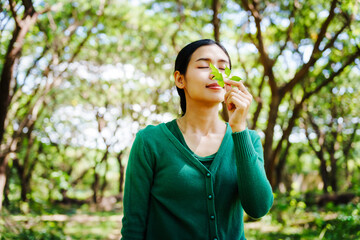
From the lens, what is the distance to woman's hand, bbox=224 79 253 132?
5.82 ft

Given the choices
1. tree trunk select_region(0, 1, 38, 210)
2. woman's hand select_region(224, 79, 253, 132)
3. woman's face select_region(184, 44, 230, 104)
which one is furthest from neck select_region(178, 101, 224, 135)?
tree trunk select_region(0, 1, 38, 210)

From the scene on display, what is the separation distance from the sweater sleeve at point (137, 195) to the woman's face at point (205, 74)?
1.50ft

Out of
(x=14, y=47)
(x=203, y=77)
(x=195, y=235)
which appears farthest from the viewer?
(x=14, y=47)

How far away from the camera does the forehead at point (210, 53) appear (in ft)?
6.53

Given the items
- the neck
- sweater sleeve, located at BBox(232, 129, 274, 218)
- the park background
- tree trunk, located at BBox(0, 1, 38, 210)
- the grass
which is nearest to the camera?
sweater sleeve, located at BBox(232, 129, 274, 218)

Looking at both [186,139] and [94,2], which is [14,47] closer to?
[186,139]

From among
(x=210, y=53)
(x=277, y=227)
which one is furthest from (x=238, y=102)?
(x=277, y=227)

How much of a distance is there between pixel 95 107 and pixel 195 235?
17.0 metres

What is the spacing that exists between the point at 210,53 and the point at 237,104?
41cm

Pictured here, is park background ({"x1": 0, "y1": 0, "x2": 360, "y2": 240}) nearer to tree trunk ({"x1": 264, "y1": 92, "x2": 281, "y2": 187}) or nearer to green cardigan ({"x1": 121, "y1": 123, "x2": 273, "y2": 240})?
tree trunk ({"x1": 264, "y1": 92, "x2": 281, "y2": 187})

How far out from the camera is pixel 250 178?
66.7 inches

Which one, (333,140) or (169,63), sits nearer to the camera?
(169,63)

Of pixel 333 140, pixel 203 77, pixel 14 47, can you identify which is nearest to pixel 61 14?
pixel 14 47

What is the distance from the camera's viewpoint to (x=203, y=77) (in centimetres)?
195
